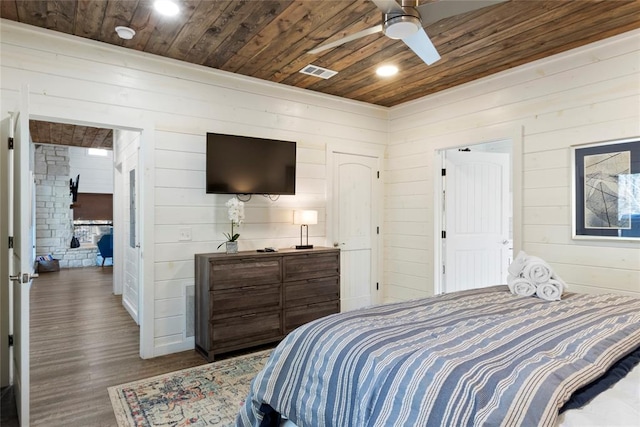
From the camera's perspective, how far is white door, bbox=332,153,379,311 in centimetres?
462

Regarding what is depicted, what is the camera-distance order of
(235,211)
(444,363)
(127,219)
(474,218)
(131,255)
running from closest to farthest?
(444,363), (235,211), (474,218), (131,255), (127,219)

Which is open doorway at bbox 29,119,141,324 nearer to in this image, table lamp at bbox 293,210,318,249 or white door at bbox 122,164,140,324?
white door at bbox 122,164,140,324

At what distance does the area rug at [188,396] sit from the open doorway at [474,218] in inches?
99.9

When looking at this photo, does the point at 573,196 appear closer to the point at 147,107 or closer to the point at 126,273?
the point at 147,107

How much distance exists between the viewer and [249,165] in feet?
12.4

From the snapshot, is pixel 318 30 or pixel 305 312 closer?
pixel 318 30

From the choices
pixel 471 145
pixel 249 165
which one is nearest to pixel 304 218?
pixel 249 165

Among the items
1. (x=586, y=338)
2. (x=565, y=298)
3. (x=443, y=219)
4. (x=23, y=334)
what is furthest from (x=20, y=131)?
(x=443, y=219)


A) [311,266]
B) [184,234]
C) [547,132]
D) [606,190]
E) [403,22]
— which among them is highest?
[403,22]

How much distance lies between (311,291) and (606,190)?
2722 millimetres

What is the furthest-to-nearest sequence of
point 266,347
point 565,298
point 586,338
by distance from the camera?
point 266,347, point 565,298, point 586,338

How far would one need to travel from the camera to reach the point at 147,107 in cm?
335

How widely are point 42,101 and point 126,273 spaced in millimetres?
2982

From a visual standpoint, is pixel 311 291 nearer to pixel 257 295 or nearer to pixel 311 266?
pixel 311 266
